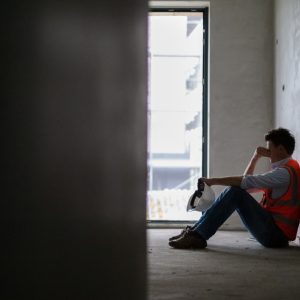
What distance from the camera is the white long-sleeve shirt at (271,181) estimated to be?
325 centimetres

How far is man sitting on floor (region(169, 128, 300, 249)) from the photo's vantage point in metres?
3.25

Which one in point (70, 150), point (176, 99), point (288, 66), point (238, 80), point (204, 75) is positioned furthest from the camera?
point (176, 99)

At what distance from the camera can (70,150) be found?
2.07ft

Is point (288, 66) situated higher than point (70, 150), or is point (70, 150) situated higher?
point (288, 66)

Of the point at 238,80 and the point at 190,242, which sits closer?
the point at 190,242

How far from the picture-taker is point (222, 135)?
4.80m

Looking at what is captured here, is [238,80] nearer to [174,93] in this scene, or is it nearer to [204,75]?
[204,75]

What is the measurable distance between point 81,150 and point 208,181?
278 cm

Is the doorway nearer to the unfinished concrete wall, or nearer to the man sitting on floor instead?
the unfinished concrete wall

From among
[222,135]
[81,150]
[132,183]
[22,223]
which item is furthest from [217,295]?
[222,135]

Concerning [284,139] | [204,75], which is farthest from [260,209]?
[204,75]

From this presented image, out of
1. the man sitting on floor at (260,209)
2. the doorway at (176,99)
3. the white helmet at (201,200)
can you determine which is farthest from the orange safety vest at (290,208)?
the doorway at (176,99)

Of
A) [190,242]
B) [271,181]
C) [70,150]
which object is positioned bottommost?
[190,242]

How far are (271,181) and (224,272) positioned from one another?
104 cm
